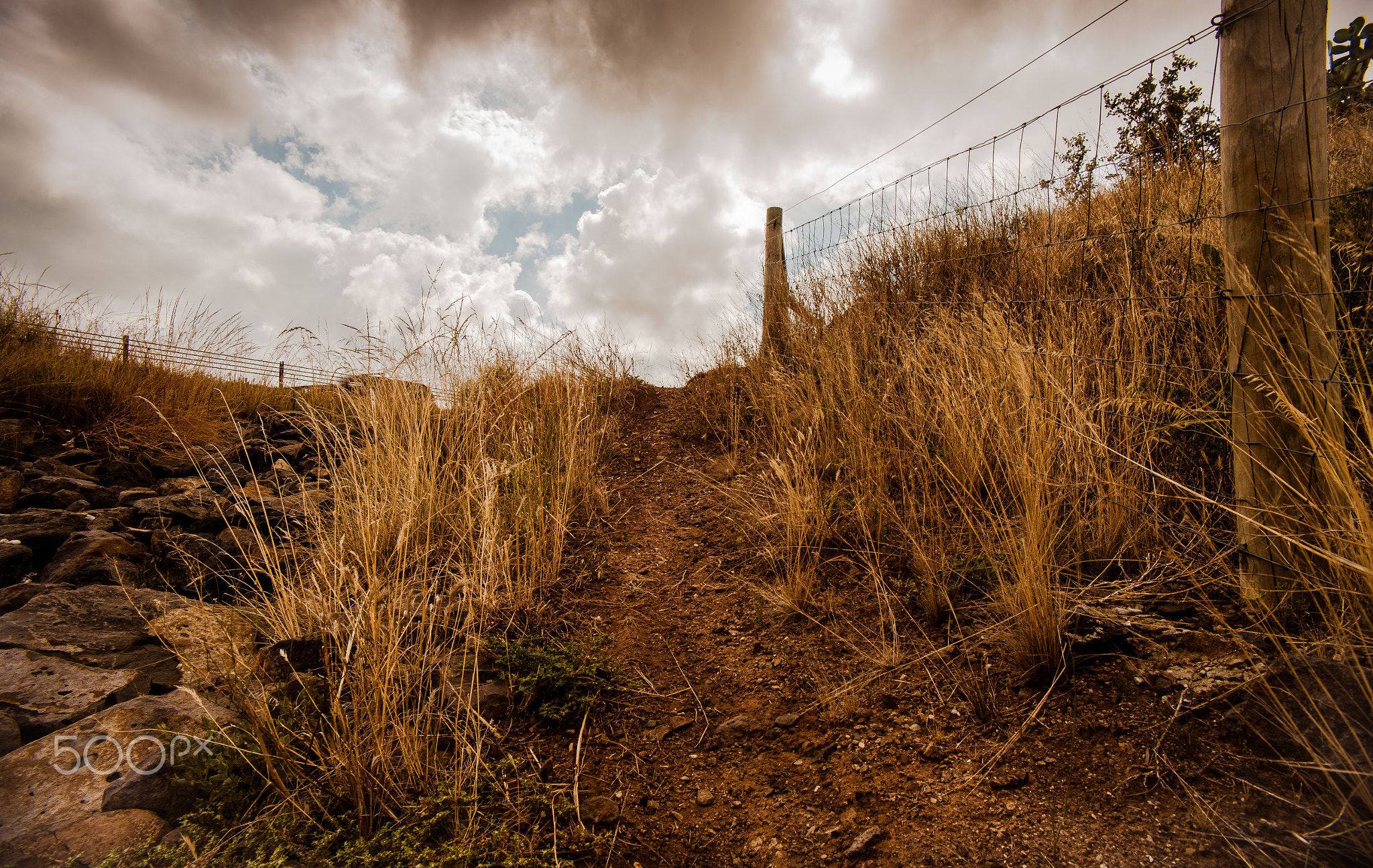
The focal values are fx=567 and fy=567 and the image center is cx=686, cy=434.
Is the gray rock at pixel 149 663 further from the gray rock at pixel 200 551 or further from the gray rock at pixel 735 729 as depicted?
the gray rock at pixel 735 729

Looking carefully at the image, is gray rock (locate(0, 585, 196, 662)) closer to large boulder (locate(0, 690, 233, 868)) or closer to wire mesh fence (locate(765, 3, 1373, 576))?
large boulder (locate(0, 690, 233, 868))

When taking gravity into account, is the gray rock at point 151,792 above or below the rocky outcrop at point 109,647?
below

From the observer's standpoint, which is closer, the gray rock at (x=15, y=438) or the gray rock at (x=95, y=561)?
the gray rock at (x=95, y=561)

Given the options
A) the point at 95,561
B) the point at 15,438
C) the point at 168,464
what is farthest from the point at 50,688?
the point at 15,438

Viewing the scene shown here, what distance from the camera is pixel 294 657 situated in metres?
2.23

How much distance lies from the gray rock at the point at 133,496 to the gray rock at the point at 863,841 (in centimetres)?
490

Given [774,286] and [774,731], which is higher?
[774,286]

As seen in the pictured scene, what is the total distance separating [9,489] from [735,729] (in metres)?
5.06

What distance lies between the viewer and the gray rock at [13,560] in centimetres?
302

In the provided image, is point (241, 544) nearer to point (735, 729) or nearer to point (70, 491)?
point (70, 491)

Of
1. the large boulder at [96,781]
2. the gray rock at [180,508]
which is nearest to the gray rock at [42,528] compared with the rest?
the gray rock at [180,508]

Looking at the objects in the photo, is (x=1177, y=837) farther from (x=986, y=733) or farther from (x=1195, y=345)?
(x=1195, y=345)

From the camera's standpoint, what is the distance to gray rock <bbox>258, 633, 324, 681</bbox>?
2.21 m

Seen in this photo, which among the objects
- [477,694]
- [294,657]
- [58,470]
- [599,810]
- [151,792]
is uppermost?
[58,470]
